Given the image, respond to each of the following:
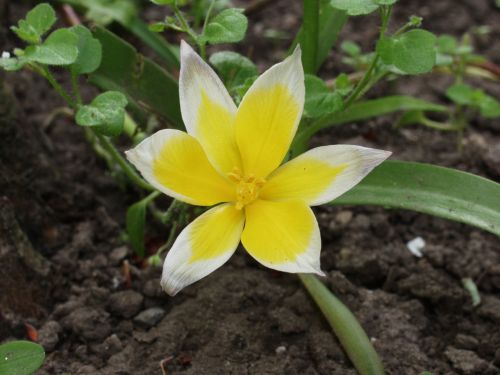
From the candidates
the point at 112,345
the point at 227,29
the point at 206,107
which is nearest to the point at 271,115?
the point at 206,107

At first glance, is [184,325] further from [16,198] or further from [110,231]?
[16,198]

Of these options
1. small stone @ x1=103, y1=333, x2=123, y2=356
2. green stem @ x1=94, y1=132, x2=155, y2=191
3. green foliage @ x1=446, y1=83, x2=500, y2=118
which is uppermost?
green stem @ x1=94, y1=132, x2=155, y2=191

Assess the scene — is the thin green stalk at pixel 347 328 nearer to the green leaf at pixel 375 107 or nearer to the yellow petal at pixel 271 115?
the yellow petal at pixel 271 115

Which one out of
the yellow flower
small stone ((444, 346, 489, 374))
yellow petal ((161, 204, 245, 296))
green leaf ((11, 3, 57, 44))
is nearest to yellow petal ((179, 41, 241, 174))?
the yellow flower

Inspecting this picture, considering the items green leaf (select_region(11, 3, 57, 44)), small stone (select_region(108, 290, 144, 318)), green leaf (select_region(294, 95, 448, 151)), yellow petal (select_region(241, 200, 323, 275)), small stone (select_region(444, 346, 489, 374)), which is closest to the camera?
yellow petal (select_region(241, 200, 323, 275))

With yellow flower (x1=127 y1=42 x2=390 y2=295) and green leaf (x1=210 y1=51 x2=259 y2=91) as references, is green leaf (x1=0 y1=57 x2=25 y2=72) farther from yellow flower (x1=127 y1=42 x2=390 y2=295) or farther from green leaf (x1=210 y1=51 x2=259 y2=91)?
green leaf (x1=210 y1=51 x2=259 y2=91)

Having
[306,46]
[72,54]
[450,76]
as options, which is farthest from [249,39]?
[72,54]
